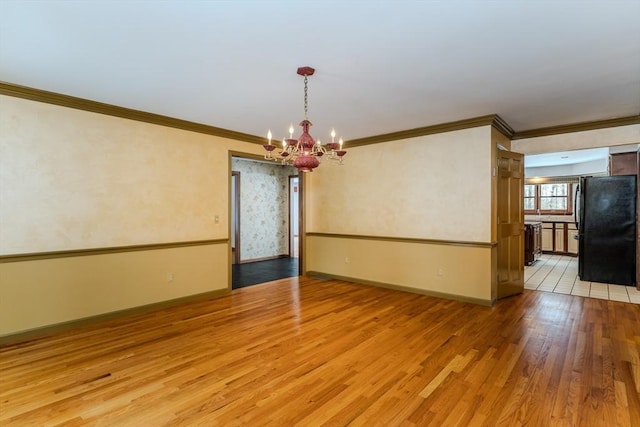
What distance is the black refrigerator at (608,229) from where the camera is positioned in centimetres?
543

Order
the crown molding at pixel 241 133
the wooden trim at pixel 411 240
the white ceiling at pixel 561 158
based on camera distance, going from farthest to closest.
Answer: the white ceiling at pixel 561 158, the wooden trim at pixel 411 240, the crown molding at pixel 241 133

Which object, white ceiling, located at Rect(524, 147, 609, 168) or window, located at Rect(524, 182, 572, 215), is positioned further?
window, located at Rect(524, 182, 572, 215)

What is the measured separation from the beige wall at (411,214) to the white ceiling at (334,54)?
0.95 metres

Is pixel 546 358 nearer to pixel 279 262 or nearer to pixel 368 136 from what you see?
pixel 368 136

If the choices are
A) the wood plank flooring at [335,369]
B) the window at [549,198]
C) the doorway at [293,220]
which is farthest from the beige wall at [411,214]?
the window at [549,198]

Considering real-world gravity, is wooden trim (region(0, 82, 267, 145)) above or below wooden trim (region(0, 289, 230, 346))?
above

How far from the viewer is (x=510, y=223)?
16.0 feet

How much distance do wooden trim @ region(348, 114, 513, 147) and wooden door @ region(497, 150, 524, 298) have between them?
406mm

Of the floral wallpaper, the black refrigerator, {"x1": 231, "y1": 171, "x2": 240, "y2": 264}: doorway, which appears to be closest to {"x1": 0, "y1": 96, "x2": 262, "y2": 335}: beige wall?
{"x1": 231, "y1": 171, "x2": 240, "y2": 264}: doorway

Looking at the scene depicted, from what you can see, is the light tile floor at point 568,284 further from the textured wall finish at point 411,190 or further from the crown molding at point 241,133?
the crown molding at point 241,133

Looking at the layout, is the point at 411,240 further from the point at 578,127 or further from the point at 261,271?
the point at 261,271

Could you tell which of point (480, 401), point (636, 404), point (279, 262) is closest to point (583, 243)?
point (636, 404)

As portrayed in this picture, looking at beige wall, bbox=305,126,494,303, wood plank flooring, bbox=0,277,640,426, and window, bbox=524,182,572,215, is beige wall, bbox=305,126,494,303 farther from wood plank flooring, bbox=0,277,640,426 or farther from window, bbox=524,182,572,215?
window, bbox=524,182,572,215

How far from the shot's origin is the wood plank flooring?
2119 mm
